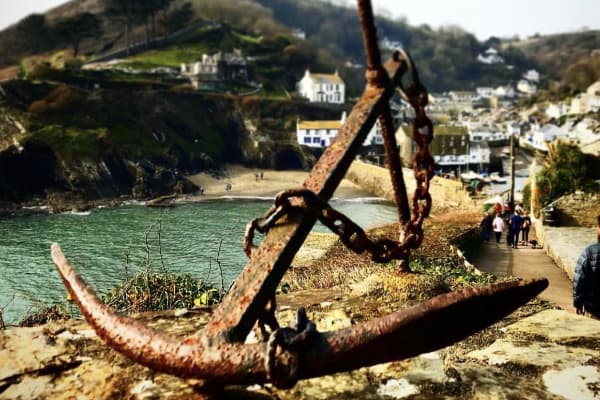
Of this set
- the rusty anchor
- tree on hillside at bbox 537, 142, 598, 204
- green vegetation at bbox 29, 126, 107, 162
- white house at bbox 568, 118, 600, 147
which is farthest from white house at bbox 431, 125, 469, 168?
the rusty anchor

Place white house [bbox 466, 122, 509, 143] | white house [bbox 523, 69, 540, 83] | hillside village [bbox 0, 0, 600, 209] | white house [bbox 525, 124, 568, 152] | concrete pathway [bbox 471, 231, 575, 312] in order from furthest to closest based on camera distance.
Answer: white house [bbox 523, 69, 540, 83]
white house [bbox 466, 122, 509, 143]
white house [bbox 525, 124, 568, 152]
hillside village [bbox 0, 0, 600, 209]
concrete pathway [bbox 471, 231, 575, 312]

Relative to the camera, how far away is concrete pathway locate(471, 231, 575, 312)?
375 inches

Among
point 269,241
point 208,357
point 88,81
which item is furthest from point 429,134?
point 88,81

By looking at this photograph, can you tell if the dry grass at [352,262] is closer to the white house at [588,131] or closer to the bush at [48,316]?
the bush at [48,316]

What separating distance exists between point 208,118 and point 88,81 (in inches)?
601

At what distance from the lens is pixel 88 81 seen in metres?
59.5

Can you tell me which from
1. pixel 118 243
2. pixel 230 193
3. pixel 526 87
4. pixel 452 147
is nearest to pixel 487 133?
pixel 452 147

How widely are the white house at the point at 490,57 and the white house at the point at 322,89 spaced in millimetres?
112377

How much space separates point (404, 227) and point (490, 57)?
193394 mm

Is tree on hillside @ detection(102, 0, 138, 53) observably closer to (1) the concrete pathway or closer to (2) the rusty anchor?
(1) the concrete pathway

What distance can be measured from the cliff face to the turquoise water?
315 inches

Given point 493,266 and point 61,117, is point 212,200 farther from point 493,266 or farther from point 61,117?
point 493,266

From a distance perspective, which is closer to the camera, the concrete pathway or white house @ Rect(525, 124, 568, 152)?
the concrete pathway

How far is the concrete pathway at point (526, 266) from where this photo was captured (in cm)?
954
